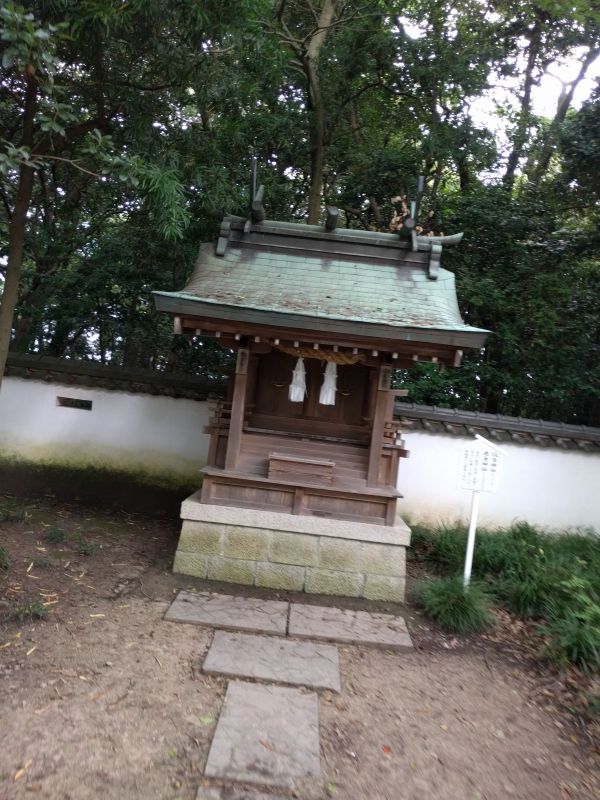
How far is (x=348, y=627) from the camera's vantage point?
464 cm

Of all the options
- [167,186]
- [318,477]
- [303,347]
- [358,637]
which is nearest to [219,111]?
[167,186]

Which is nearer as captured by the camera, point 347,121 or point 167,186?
point 167,186

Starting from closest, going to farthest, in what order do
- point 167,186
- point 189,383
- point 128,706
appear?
point 128,706 < point 167,186 < point 189,383

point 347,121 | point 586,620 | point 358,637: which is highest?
point 347,121

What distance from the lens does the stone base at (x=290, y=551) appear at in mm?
5320

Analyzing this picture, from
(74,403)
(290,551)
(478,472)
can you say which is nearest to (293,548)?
(290,551)

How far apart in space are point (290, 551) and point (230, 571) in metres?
0.65

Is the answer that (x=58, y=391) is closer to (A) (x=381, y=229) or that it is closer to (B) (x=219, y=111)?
(B) (x=219, y=111)

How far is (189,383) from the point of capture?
7559 mm

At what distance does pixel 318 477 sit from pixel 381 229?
Result: 270 inches

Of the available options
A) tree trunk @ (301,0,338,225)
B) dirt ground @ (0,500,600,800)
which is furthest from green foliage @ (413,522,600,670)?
tree trunk @ (301,0,338,225)

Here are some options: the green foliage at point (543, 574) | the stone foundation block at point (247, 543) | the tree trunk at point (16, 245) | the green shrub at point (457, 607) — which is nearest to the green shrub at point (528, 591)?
the green foliage at point (543, 574)

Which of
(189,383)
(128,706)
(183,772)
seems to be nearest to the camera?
(183,772)

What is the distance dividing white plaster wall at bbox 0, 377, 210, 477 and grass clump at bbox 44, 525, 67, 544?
165 cm
